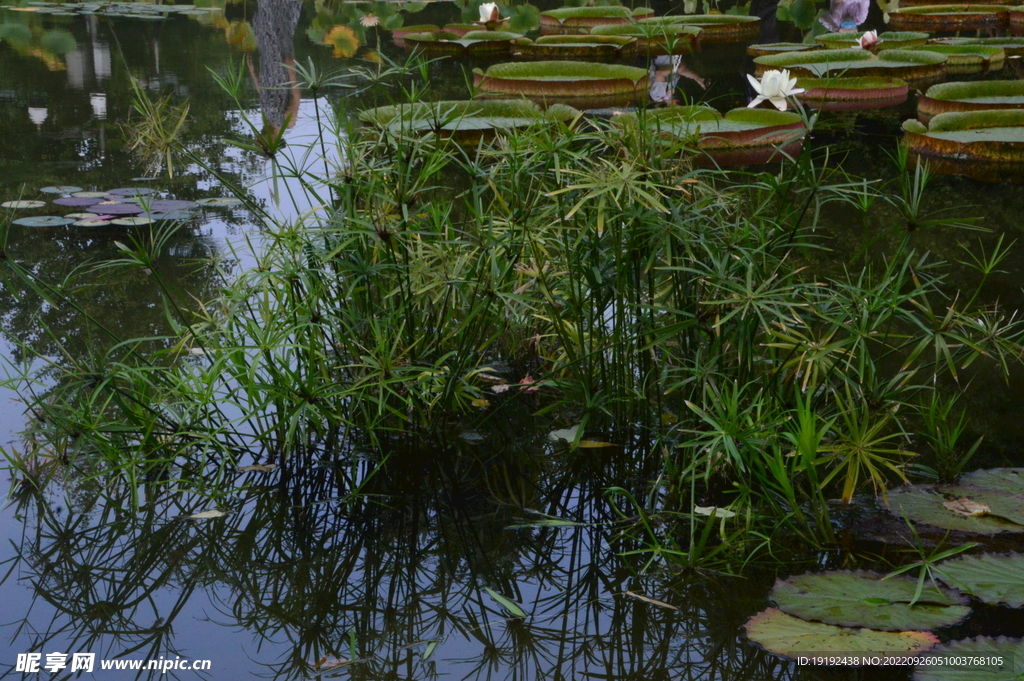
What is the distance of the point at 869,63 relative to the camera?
7.74 metres

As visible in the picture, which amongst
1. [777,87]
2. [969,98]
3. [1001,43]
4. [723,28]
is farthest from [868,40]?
[777,87]

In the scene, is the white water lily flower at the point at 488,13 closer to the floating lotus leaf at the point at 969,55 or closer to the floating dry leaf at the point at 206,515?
the floating lotus leaf at the point at 969,55

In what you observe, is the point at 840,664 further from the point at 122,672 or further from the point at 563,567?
the point at 122,672

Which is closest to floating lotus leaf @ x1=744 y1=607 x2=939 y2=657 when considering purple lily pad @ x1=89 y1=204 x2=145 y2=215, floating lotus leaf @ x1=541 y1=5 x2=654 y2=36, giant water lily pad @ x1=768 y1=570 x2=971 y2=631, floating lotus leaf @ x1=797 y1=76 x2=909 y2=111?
giant water lily pad @ x1=768 y1=570 x2=971 y2=631

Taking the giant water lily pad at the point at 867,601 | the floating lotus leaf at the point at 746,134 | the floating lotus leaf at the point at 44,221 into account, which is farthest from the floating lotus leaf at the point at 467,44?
the giant water lily pad at the point at 867,601

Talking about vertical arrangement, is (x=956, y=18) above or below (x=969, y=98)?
above

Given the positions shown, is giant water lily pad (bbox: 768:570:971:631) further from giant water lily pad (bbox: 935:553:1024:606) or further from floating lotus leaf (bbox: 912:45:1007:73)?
floating lotus leaf (bbox: 912:45:1007:73)

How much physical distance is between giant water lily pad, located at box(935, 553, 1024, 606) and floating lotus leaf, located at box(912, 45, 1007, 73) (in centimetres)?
767

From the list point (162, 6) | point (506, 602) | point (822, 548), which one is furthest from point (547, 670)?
point (162, 6)

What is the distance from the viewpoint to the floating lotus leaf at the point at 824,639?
171 centimetres

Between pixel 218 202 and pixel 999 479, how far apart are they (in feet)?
12.2

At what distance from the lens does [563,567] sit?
208 cm

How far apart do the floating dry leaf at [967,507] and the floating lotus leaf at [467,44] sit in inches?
330

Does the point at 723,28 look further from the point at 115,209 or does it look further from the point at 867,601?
the point at 867,601
